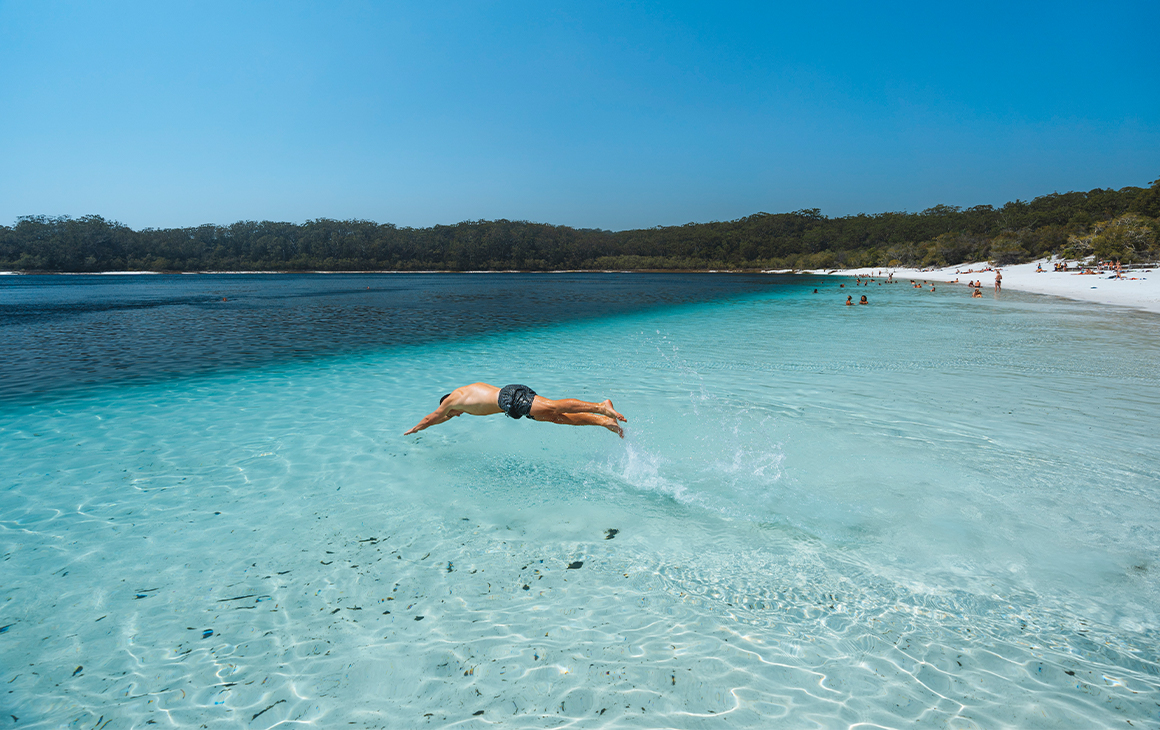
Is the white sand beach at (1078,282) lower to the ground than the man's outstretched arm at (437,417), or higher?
higher

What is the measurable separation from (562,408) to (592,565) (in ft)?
6.02

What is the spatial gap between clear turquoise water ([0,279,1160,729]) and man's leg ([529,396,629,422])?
2.92ft

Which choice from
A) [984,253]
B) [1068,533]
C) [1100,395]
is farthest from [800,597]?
[984,253]

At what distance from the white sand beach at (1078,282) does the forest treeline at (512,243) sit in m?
21.0

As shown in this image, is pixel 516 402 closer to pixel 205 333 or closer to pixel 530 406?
pixel 530 406

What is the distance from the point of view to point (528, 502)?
5.70 meters

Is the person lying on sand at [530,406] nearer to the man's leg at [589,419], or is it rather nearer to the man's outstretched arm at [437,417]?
the man's leg at [589,419]

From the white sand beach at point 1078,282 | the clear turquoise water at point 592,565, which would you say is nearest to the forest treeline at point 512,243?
the white sand beach at point 1078,282

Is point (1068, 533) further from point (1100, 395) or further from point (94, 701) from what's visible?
point (94, 701)

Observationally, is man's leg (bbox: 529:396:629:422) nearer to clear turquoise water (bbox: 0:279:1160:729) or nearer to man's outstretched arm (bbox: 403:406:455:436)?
clear turquoise water (bbox: 0:279:1160:729)

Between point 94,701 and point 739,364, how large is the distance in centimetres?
1275

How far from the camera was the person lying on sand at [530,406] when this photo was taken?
18.8ft

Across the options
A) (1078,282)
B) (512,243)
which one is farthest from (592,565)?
(512,243)

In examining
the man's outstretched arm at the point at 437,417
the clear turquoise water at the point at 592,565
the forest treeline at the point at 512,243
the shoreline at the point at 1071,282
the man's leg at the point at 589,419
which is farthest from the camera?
the forest treeline at the point at 512,243
